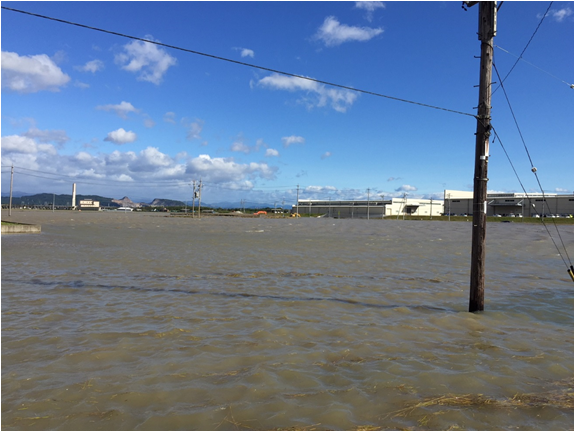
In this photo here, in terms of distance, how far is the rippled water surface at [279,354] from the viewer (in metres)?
4.42

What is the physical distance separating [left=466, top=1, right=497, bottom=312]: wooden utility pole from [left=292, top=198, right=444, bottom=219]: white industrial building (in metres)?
142

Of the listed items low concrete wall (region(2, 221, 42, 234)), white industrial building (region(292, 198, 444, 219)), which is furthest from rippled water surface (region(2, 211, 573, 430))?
white industrial building (region(292, 198, 444, 219))

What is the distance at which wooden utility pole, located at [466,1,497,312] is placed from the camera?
345 inches

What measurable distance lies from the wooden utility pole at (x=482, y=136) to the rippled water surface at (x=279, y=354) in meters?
1.26

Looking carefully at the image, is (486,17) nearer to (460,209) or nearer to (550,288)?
(550,288)

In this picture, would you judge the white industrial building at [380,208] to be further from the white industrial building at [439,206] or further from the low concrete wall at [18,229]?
the low concrete wall at [18,229]

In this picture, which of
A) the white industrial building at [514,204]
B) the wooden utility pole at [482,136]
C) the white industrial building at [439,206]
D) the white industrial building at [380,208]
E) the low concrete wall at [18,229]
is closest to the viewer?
the wooden utility pole at [482,136]

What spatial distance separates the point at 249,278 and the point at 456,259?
1202 cm

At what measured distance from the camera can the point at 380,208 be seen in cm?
15588

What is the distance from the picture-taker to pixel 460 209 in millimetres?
142375

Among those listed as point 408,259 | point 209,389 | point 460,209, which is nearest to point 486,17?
point 209,389

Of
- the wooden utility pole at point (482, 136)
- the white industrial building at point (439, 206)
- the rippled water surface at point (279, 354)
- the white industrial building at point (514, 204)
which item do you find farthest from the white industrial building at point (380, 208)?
the wooden utility pole at point (482, 136)

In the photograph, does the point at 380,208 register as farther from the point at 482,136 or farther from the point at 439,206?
the point at 482,136

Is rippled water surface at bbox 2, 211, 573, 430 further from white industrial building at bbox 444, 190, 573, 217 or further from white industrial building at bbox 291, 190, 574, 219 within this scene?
white industrial building at bbox 291, 190, 574, 219
